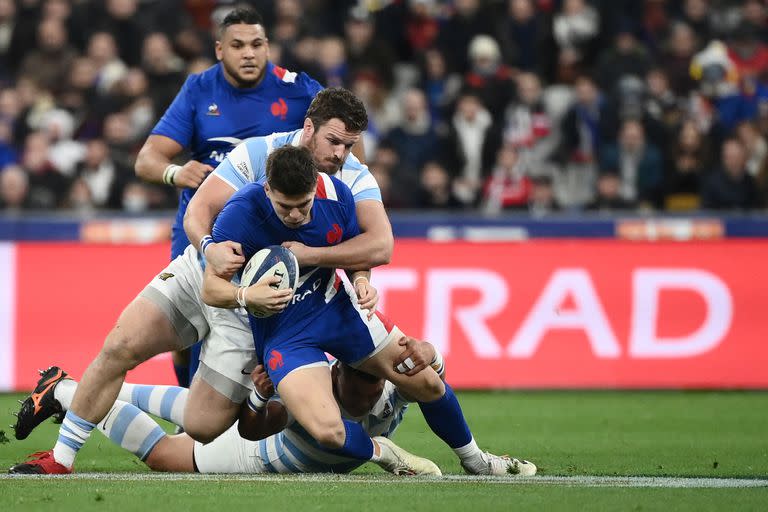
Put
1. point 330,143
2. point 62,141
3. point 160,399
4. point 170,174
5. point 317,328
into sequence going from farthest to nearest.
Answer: point 62,141, point 170,174, point 160,399, point 330,143, point 317,328

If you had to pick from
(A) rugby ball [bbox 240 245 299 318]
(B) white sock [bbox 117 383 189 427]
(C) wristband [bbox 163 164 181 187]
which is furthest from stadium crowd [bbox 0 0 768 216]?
(A) rugby ball [bbox 240 245 299 318]

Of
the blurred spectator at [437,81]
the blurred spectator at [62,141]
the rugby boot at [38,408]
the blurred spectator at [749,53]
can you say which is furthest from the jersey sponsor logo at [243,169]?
the blurred spectator at [749,53]

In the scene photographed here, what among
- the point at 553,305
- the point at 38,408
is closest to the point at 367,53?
the point at 553,305

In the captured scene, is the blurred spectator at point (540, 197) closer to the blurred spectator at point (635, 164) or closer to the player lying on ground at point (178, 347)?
the blurred spectator at point (635, 164)

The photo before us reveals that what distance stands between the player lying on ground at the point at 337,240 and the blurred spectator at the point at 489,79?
8372mm

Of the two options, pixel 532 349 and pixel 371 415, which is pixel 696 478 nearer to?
pixel 371 415

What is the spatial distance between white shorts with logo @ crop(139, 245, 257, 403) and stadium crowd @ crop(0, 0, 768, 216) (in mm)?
7579

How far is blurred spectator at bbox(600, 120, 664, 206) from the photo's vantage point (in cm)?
1570

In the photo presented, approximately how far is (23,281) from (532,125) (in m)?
6.42

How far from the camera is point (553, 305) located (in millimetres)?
12641

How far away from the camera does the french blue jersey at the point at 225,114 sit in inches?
355

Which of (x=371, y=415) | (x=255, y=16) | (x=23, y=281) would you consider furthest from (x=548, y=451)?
(x=23, y=281)

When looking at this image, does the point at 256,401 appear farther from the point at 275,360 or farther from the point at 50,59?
the point at 50,59

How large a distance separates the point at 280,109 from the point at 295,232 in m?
1.76
